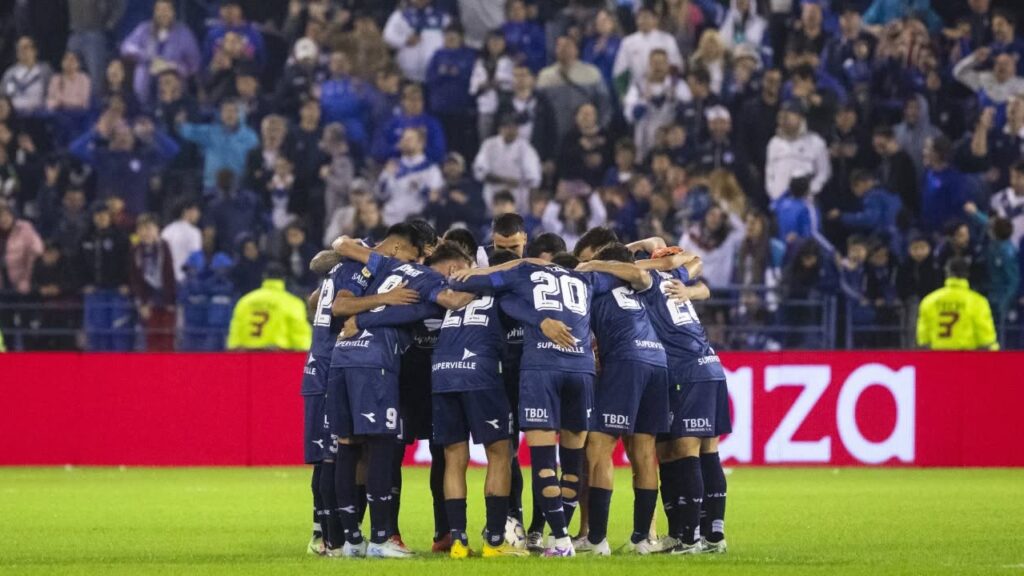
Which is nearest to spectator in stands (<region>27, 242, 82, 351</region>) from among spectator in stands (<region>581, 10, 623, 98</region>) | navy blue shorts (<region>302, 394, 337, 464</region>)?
spectator in stands (<region>581, 10, 623, 98</region>)

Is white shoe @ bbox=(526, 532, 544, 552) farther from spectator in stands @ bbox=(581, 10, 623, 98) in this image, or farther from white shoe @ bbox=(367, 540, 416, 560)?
spectator in stands @ bbox=(581, 10, 623, 98)

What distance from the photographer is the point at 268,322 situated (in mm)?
22344

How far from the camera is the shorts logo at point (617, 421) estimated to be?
1212 centimetres

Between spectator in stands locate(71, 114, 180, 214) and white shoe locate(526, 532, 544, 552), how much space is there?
→ 46.5 ft

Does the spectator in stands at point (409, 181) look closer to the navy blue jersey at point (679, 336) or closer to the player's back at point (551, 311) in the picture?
the navy blue jersey at point (679, 336)

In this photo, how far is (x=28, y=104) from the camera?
26.8 m

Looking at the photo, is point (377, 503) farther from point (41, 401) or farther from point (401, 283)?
point (41, 401)

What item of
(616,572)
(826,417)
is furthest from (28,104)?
(616,572)

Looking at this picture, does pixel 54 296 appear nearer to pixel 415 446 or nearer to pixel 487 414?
pixel 415 446

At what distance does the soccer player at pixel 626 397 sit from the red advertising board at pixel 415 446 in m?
9.42

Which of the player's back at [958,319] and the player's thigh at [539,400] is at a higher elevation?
the player's back at [958,319]

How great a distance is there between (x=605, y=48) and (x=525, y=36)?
1228mm

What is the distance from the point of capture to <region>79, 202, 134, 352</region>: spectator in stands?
23.8m

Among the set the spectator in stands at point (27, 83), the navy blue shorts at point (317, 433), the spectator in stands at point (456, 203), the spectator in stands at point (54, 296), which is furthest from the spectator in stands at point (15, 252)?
the navy blue shorts at point (317, 433)
